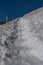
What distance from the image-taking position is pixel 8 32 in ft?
17.4

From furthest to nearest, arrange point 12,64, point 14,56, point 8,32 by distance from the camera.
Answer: point 8,32, point 14,56, point 12,64

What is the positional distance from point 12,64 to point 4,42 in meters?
1.01

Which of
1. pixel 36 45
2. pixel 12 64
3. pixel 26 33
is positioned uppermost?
pixel 26 33

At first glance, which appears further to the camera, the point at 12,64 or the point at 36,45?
the point at 36,45

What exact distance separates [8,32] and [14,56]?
4.12ft

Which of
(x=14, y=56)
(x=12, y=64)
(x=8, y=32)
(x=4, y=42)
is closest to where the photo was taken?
(x=12, y=64)

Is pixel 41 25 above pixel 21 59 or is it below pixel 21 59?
above

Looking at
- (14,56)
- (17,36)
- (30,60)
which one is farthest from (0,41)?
(30,60)

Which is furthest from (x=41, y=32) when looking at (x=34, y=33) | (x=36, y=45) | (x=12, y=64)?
(x=12, y=64)

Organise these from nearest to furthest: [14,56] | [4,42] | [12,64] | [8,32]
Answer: [12,64], [14,56], [4,42], [8,32]

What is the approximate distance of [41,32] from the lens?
4.88m

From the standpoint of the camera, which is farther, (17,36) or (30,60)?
(17,36)

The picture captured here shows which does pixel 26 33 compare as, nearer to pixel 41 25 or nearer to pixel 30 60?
pixel 41 25

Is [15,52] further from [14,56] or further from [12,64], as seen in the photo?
[12,64]
